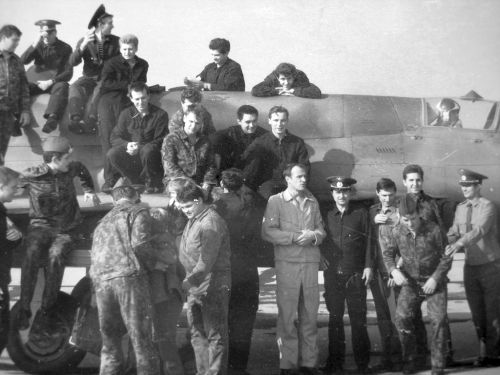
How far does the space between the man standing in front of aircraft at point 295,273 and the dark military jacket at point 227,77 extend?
2.57 meters

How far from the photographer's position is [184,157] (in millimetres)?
8484

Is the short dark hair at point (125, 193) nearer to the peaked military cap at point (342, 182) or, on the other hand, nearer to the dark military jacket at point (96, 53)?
the peaked military cap at point (342, 182)

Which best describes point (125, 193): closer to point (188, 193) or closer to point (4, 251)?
point (188, 193)

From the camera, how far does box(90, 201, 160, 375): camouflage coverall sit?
704cm

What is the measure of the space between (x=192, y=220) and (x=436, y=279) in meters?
2.60

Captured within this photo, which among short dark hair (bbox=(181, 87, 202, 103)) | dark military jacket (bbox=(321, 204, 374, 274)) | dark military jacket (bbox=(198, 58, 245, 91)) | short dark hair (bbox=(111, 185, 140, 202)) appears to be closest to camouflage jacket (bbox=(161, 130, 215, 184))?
short dark hair (bbox=(181, 87, 202, 103))

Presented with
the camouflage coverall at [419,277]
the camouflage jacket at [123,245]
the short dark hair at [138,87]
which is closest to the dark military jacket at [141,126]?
the short dark hair at [138,87]

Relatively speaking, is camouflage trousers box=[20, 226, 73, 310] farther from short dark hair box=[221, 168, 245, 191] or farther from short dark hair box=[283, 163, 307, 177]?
short dark hair box=[283, 163, 307, 177]

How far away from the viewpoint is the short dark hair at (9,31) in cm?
956

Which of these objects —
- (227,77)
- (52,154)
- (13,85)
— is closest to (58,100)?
(13,85)

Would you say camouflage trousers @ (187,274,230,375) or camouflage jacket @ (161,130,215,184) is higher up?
camouflage jacket @ (161,130,215,184)

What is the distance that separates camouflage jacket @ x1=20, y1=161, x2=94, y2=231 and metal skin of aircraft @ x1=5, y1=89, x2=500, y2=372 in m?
0.71

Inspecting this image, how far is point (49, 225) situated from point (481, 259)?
4.77 metres

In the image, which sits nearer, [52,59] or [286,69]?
[286,69]
